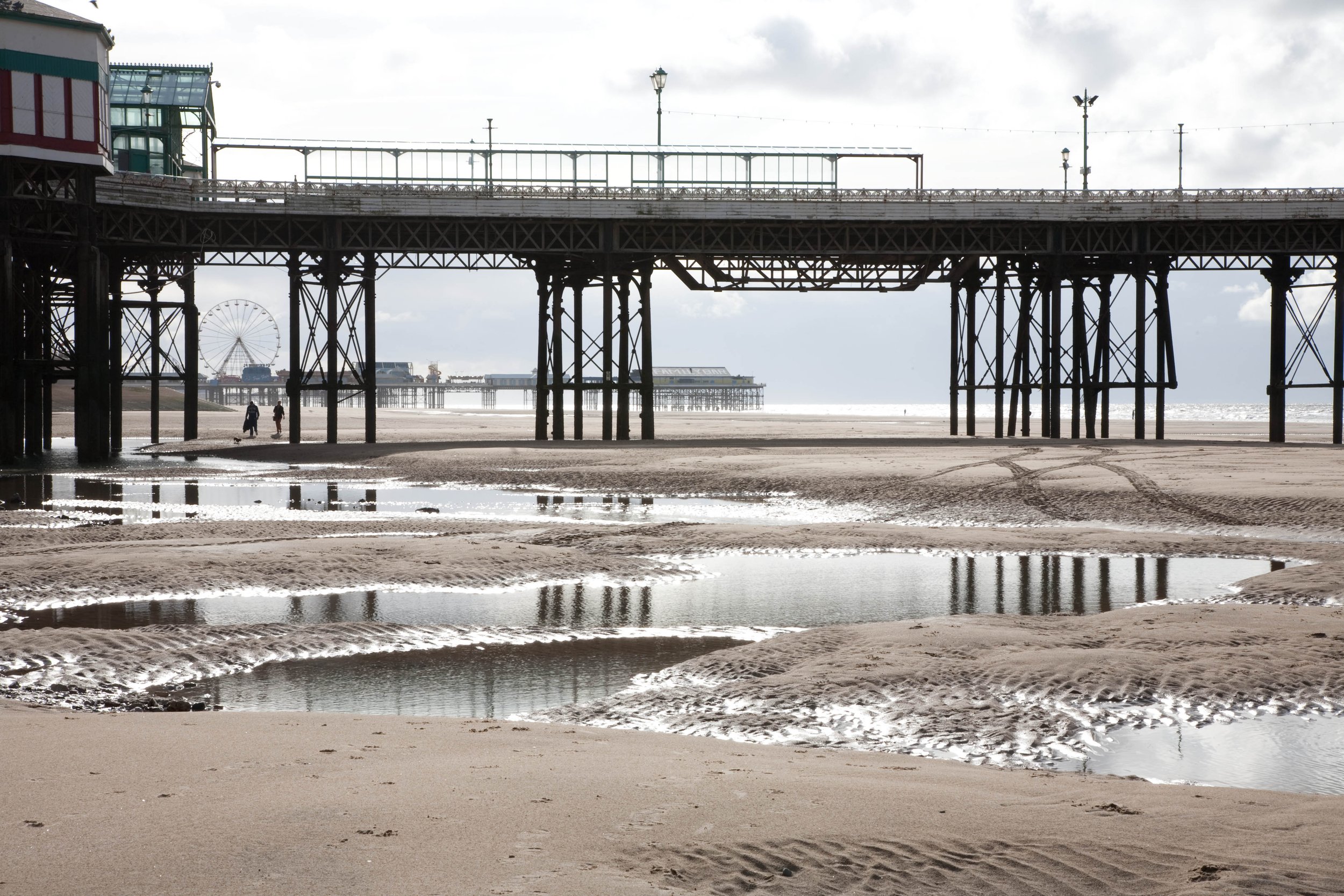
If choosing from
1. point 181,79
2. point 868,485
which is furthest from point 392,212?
point 868,485

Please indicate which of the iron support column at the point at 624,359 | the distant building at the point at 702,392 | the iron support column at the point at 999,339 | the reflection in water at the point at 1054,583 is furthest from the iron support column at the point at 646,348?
the distant building at the point at 702,392

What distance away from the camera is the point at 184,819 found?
501 centimetres

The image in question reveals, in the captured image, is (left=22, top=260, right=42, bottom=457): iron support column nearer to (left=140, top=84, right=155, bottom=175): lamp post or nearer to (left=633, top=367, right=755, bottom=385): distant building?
(left=140, top=84, right=155, bottom=175): lamp post

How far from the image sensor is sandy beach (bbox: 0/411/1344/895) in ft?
15.0

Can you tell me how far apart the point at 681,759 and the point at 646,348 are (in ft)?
118

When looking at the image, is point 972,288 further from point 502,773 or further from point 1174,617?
point 502,773

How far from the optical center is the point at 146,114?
4747cm

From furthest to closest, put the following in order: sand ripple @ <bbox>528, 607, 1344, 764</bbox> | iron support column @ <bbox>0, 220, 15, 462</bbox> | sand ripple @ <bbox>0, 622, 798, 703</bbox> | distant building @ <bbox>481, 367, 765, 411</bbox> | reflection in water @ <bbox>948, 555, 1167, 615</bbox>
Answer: distant building @ <bbox>481, 367, 765, 411</bbox> → iron support column @ <bbox>0, 220, 15, 462</bbox> → reflection in water @ <bbox>948, 555, 1167, 615</bbox> → sand ripple @ <bbox>0, 622, 798, 703</bbox> → sand ripple @ <bbox>528, 607, 1344, 764</bbox>

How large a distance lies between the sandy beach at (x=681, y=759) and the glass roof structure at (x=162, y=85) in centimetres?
Answer: 3645

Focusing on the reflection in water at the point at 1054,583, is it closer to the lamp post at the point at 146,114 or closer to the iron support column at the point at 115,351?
the iron support column at the point at 115,351

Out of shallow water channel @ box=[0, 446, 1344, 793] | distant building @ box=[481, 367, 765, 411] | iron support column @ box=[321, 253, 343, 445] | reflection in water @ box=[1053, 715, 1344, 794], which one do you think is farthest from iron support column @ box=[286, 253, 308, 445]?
distant building @ box=[481, 367, 765, 411]

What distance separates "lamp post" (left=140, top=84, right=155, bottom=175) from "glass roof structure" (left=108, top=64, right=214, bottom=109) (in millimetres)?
105

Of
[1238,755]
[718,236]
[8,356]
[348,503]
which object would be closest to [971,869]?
[1238,755]

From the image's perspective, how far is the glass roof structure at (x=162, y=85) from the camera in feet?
157
